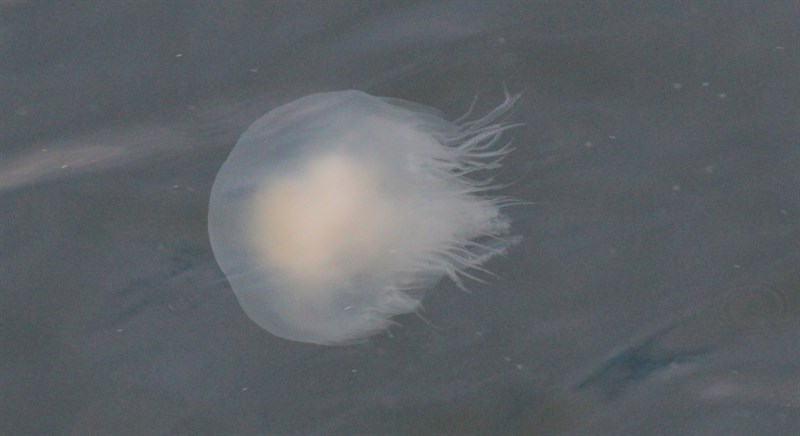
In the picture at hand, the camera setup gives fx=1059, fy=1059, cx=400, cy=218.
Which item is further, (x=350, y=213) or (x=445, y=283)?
(x=445, y=283)

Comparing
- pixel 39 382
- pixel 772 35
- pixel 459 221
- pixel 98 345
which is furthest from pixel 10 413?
pixel 772 35

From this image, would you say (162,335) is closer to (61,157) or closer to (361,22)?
(61,157)

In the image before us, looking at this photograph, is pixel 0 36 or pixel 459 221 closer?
pixel 459 221

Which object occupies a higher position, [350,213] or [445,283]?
[350,213]
